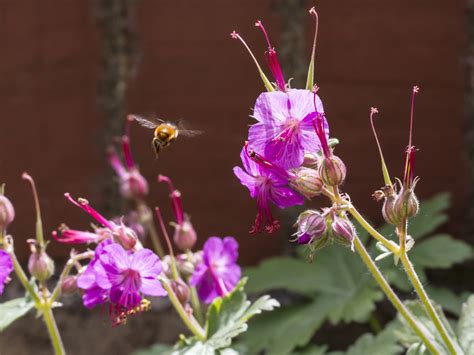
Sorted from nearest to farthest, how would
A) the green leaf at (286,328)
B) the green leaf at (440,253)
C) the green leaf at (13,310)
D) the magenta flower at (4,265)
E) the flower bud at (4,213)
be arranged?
1. the magenta flower at (4,265)
2. the flower bud at (4,213)
3. the green leaf at (13,310)
4. the green leaf at (286,328)
5. the green leaf at (440,253)

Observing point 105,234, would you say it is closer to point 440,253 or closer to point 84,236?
point 84,236

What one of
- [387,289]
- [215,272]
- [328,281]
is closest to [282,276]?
[328,281]

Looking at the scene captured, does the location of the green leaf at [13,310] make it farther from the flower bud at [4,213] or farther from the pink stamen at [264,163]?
the pink stamen at [264,163]

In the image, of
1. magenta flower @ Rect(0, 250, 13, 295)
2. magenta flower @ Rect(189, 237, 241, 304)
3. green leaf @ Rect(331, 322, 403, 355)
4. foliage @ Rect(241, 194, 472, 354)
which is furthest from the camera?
foliage @ Rect(241, 194, 472, 354)

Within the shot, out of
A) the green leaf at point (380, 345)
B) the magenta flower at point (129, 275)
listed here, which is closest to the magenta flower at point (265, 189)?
the magenta flower at point (129, 275)

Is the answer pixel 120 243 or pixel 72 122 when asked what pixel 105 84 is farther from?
pixel 120 243

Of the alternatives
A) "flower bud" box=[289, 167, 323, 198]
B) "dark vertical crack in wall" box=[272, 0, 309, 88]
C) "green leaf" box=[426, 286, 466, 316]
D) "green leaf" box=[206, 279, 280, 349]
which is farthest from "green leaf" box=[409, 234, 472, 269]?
"flower bud" box=[289, 167, 323, 198]

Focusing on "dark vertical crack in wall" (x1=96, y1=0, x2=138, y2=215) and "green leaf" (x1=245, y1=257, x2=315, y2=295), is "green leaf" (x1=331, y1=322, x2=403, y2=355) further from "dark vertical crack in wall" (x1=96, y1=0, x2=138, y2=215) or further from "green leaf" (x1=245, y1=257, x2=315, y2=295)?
"dark vertical crack in wall" (x1=96, y1=0, x2=138, y2=215)
